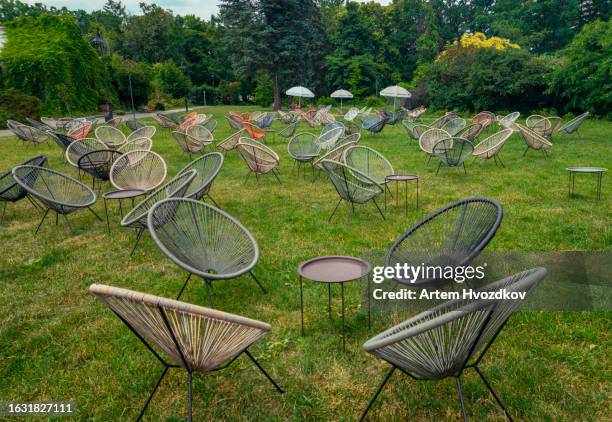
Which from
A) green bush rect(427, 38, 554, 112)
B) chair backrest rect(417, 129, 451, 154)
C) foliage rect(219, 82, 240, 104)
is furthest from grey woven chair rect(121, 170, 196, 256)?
foliage rect(219, 82, 240, 104)

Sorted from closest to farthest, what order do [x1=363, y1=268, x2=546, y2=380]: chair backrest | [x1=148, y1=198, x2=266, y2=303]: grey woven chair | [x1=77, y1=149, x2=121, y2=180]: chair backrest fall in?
[x1=363, y1=268, x2=546, y2=380]: chair backrest, [x1=148, y1=198, x2=266, y2=303]: grey woven chair, [x1=77, y1=149, x2=121, y2=180]: chair backrest

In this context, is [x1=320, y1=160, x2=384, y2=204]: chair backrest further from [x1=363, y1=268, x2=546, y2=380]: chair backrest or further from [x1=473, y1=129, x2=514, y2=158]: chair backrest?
[x1=473, y1=129, x2=514, y2=158]: chair backrest

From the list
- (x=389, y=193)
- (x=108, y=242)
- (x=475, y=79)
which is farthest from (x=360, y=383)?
(x=475, y=79)

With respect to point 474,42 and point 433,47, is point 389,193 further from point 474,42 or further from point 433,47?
point 433,47

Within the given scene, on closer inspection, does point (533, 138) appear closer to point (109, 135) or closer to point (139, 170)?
point (139, 170)

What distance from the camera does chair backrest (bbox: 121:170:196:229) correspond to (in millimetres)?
3738

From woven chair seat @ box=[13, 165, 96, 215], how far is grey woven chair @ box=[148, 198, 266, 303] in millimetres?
2031

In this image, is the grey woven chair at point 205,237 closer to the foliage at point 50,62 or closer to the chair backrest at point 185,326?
the chair backrest at point 185,326

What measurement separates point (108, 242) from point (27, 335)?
1.82 m

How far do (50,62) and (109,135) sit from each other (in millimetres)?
12882

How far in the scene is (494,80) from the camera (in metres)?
18.2

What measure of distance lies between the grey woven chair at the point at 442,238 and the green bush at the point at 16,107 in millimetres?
17892

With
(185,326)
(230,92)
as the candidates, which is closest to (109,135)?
(185,326)

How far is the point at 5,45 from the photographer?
19328 mm
